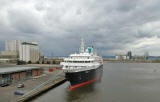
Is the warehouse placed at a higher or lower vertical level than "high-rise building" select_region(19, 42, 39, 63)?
lower

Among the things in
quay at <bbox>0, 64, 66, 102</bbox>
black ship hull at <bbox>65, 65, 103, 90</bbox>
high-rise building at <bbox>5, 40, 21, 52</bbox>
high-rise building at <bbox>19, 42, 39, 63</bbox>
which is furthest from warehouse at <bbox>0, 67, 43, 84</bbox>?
high-rise building at <bbox>5, 40, 21, 52</bbox>

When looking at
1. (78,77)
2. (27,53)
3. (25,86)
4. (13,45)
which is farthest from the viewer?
(13,45)

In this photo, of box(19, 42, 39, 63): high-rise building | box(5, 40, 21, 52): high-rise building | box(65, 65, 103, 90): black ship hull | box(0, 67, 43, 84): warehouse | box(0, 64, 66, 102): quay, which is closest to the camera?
box(0, 64, 66, 102): quay

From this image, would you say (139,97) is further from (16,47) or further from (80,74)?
(16,47)

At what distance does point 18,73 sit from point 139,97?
1105 inches

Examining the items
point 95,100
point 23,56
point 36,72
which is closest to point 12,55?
point 23,56

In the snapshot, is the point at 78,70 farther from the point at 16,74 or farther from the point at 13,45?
the point at 13,45

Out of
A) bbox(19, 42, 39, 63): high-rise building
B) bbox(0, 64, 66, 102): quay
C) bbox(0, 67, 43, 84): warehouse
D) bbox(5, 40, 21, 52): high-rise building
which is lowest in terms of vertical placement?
bbox(0, 64, 66, 102): quay

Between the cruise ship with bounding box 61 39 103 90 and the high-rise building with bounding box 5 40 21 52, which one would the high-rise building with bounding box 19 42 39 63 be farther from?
the cruise ship with bounding box 61 39 103 90

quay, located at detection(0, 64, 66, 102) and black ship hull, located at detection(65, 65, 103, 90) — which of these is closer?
quay, located at detection(0, 64, 66, 102)

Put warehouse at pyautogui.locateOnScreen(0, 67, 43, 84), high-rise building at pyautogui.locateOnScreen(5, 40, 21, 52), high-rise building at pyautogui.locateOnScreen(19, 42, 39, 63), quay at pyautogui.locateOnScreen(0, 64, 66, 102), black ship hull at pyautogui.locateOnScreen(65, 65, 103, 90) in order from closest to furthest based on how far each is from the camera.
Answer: quay at pyautogui.locateOnScreen(0, 64, 66, 102), black ship hull at pyautogui.locateOnScreen(65, 65, 103, 90), warehouse at pyautogui.locateOnScreen(0, 67, 43, 84), high-rise building at pyautogui.locateOnScreen(19, 42, 39, 63), high-rise building at pyautogui.locateOnScreen(5, 40, 21, 52)

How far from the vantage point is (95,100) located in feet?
67.6

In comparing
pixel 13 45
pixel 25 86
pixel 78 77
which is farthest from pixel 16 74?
pixel 13 45

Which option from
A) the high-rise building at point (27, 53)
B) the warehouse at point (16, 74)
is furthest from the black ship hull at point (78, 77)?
the high-rise building at point (27, 53)
